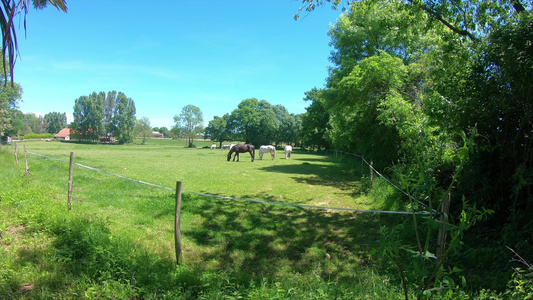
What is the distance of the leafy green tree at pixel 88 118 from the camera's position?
7119 centimetres

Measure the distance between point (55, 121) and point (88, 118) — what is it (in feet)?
166

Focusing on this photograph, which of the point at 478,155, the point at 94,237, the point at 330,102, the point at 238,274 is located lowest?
the point at 238,274

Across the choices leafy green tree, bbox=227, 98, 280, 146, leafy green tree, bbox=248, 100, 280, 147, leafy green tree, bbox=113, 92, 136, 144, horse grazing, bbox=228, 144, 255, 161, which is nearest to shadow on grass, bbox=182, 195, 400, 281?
horse grazing, bbox=228, 144, 255, 161

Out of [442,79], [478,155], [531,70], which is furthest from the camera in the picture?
[442,79]

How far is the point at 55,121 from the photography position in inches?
4245

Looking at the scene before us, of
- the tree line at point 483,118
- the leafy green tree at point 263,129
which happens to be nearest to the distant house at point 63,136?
the leafy green tree at point 263,129

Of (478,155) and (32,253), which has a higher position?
(478,155)

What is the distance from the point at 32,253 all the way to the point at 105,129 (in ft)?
257

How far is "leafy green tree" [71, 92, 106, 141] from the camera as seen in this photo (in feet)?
234

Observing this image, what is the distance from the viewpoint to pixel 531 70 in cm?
390

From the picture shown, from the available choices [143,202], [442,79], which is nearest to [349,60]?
[442,79]

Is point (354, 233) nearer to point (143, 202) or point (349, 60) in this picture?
point (143, 202)

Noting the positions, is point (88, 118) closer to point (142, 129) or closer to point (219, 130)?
point (142, 129)

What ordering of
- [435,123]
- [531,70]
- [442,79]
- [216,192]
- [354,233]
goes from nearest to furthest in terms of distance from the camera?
[531,70], [435,123], [442,79], [354,233], [216,192]
